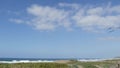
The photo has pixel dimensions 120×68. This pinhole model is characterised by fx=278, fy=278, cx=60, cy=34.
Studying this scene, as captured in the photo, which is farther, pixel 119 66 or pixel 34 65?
pixel 119 66

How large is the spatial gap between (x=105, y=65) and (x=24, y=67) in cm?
581

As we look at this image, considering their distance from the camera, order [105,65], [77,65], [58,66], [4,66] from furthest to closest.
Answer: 1. [105,65]
2. [77,65]
3. [58,66]
4. [4,66]

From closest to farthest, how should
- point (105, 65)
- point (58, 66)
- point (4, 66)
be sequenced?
point (4, 66)
point (58, 66)
point (105, 65)

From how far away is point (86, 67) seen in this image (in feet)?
54.6

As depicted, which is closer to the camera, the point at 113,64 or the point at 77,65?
the point at 77,65

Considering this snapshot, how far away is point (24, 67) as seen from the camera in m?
14.6

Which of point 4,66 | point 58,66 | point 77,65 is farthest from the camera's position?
point 77,65

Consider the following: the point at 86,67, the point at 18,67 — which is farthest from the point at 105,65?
the point at 18,67

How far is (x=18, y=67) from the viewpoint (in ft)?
47.9

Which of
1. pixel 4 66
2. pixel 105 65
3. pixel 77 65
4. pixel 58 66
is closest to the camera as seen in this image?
pixel 4 66

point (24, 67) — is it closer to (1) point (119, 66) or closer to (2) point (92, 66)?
(2) point (92, 66)

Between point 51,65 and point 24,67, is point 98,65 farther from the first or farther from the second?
point 24,67

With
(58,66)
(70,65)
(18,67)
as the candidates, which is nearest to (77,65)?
(70,65)

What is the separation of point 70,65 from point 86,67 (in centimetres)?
100
